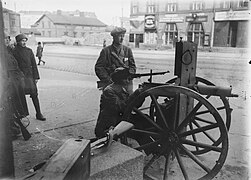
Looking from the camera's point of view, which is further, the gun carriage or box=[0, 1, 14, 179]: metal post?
the gun carriage

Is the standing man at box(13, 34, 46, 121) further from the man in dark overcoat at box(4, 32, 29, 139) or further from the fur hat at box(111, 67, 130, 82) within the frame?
the fur hat at box(111, 67, 130, 82)

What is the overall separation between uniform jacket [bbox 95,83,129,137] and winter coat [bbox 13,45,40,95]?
78.9 inches

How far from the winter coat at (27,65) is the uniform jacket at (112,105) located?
200 cm

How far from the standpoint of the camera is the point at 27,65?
4312mm

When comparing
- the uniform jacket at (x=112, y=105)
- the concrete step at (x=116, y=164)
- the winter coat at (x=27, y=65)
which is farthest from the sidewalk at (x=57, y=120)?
the concrete step at (x=116, y=164)

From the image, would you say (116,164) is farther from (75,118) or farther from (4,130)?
(75,118)

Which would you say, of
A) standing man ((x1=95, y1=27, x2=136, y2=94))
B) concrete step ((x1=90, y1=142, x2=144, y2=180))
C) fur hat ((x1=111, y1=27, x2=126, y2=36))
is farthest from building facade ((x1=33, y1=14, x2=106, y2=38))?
concrete step ((x1=90, y1=142, x2=144, y2=180))

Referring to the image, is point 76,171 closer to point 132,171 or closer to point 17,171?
point 132,171

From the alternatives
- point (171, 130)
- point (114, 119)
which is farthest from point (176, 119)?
point (114, 119)

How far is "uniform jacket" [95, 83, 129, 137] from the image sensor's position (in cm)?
281

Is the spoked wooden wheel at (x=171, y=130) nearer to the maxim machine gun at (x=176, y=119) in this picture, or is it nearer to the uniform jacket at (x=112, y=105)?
the maxim machine gun at (x=176, y=119)

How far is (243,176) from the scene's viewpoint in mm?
2811

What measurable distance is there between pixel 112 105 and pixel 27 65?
217 centimetres

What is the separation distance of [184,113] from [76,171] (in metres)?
1.38
